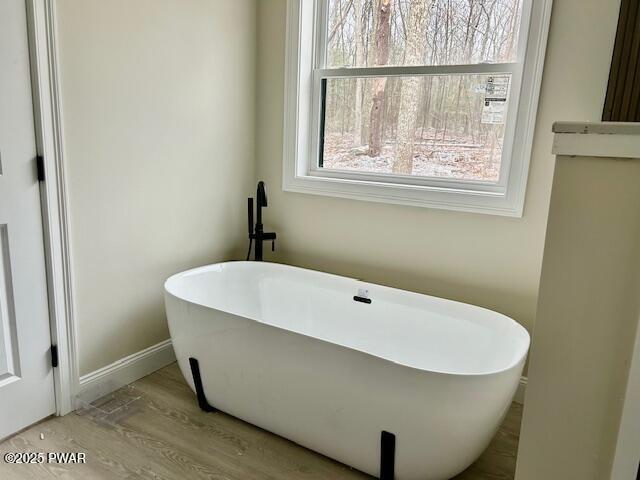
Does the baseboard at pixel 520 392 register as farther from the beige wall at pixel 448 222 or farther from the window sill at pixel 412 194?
the window sill at pixel 412 194

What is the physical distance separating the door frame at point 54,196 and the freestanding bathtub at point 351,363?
45 centimetres

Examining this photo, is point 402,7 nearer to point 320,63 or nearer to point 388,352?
point 320,63

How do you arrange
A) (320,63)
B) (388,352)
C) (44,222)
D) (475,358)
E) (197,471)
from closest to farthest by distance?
(197,471) → (44,222) → (475,358) → (388,352) → (320,63)

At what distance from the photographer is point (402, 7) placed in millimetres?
2521

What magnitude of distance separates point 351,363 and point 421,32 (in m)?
1.79

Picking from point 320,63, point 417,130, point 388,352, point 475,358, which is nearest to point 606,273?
point 475,358

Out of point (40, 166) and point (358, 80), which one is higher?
point (358, 80)

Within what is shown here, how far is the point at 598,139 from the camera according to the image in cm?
84

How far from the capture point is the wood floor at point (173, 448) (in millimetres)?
1812

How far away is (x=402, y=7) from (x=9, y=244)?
7.25ft

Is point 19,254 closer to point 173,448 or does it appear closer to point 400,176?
point 173,448

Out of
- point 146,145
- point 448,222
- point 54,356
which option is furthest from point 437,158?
point 54,356

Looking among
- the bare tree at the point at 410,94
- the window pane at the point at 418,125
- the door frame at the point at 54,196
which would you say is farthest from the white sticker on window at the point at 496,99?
the door frame at the point at 54,196

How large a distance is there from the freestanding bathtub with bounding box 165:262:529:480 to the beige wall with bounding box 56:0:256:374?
0.87 ft
